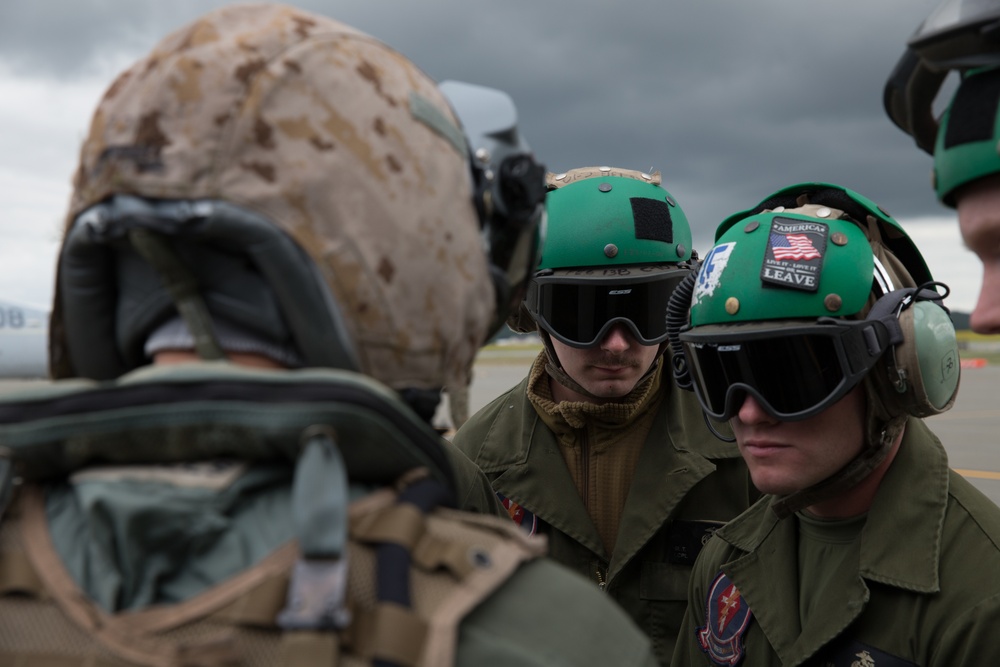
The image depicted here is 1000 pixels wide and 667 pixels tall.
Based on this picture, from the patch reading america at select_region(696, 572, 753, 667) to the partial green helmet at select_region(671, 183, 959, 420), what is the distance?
2.00 ft

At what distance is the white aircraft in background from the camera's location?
2459 cm

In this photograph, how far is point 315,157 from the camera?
125 cm

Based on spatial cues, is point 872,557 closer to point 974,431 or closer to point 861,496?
point 861,496

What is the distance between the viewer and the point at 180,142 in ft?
4.07

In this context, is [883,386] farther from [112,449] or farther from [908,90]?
[112,449]

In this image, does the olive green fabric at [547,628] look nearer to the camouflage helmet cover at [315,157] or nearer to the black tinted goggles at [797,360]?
the camouflage helmet cover at [315,157]

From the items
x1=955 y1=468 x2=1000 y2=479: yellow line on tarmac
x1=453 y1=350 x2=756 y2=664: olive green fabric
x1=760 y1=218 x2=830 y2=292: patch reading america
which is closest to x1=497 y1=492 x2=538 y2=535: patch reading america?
x1=453 y1=350 x2=756 y2=664: olive green fabric

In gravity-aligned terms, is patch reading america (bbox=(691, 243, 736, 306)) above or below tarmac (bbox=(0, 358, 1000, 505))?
above

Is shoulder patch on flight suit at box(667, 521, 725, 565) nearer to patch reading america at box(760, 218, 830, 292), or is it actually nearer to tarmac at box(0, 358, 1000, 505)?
patch reading america at box(760, 218, 830, 292)

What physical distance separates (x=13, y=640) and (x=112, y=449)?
0.83ft

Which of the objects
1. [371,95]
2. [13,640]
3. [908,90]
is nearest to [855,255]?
[908,90]

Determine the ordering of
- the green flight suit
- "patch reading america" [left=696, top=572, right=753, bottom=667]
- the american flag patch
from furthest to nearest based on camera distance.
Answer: "patch reading america" [left=696, top=572, right=753, bottom=667], the american flag patch, the green flight suit

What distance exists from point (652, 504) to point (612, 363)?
610 mm

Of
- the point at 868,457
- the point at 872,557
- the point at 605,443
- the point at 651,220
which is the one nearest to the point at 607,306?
the point at 651,220
